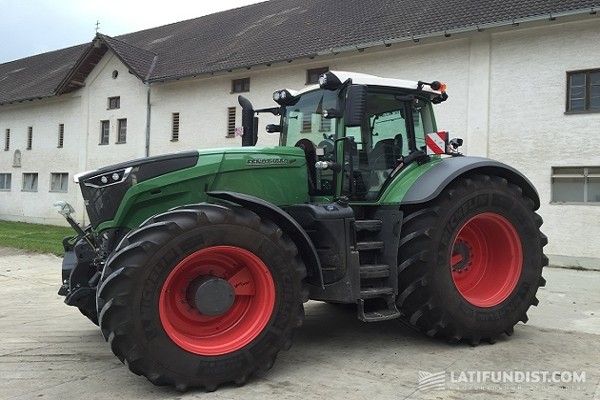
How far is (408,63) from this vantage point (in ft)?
47.4

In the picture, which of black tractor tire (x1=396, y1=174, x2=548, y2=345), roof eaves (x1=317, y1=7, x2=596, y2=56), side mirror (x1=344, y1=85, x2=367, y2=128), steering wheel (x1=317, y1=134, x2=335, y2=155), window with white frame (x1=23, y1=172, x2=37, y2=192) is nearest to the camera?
side mirror (x1=344, y1=85, x2=367, y2=128)

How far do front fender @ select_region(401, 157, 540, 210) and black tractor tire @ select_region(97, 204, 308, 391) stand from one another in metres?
1.36

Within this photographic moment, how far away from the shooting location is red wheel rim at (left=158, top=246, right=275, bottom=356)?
3699 millimetres

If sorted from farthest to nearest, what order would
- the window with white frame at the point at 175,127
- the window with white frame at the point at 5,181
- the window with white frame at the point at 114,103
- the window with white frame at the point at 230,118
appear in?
the window with white frame at the point at 5,181
the window with white frame at the point at 114,103
the window with white frame at the point at 175,127
the window with white frame at the point at 230,118

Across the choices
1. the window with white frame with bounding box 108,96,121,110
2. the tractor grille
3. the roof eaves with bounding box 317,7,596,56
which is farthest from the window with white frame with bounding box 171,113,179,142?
the tractor grille

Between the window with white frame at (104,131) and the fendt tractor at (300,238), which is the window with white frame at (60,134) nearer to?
the window with white frame at (104,131)

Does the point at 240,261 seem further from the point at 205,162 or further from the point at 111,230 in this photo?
the point at 111,230

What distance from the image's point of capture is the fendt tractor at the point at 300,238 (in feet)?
11.7

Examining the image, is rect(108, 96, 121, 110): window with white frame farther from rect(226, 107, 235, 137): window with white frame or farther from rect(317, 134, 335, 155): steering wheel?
rect(317, 134, 335, 155): steering wheel

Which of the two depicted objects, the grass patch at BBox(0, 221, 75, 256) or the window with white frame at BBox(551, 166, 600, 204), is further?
the grass patch at BBox(0, 221, 75, 256)

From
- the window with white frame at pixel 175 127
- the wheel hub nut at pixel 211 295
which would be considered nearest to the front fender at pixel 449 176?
the wheel hub nut at pixel 211 295

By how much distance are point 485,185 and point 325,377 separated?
2.39 m

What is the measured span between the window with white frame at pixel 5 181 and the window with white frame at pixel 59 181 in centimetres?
381

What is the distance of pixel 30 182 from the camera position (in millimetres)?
25891
